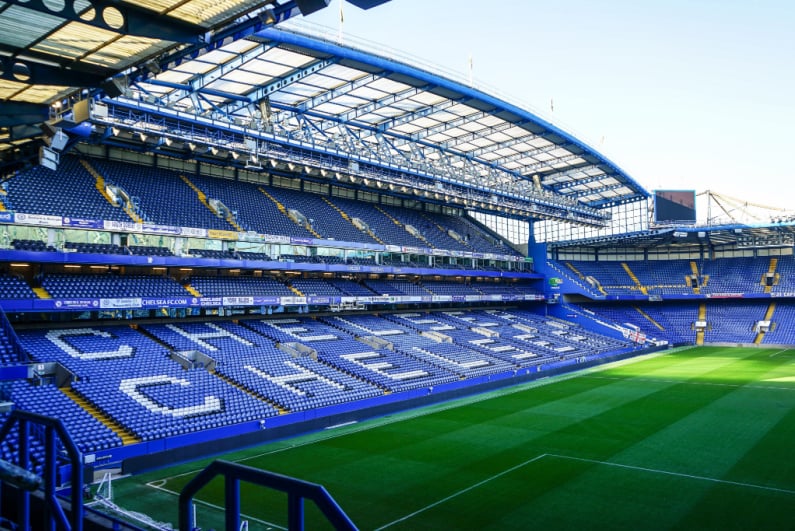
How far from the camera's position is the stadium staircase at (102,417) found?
21.7 m

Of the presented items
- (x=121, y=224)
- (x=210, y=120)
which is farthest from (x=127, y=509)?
(x=210, y=120)

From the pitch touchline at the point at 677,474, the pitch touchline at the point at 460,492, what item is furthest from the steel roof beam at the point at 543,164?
the pitch touchline at the point at 460,492

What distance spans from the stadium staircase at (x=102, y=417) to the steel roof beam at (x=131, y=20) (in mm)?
17755

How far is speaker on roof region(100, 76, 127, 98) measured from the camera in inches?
377

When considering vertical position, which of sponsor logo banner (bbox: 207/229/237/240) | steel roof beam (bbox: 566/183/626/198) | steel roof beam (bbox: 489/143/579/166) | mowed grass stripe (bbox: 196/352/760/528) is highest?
steel roof beam (bbox: 489/143/579/166)

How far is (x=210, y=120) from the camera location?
31766mm

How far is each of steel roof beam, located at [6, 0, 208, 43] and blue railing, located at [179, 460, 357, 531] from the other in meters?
5.81

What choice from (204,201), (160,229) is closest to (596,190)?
(204,201)

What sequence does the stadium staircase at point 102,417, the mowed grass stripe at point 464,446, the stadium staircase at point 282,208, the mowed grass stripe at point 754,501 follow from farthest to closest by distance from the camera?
the stadium staircase at point 282,208
the stadium staircase at point 102,417
the mowed grass stripe at point 464,446
the mowed grass stripe at point 754,501

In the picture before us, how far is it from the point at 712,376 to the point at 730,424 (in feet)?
49.6

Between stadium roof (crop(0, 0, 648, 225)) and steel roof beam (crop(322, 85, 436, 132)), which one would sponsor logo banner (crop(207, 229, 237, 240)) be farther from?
steel roof beam (crop(322, 85, 436, 132))

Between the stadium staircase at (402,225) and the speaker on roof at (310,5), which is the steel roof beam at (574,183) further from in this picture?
the speaker on roof at (310,5)

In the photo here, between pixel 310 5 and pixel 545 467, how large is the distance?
17.2m

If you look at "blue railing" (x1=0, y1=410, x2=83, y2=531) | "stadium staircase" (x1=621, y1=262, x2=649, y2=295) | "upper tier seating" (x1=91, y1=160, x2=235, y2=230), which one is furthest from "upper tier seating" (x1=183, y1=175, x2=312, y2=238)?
"stadium staircase" (x1=621, y1=262, x2=649, y2=295)
